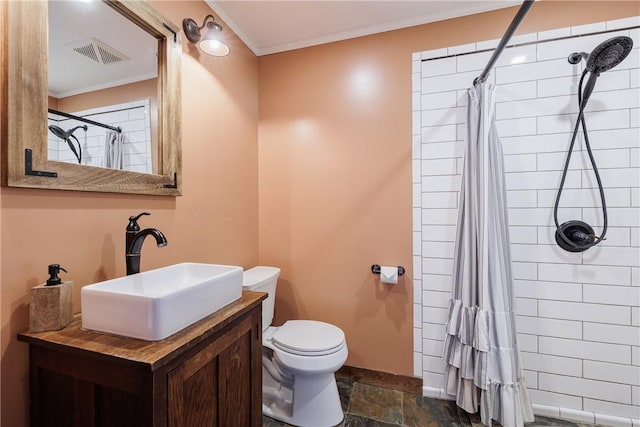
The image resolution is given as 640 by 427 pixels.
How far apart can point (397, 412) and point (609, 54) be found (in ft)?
7.14

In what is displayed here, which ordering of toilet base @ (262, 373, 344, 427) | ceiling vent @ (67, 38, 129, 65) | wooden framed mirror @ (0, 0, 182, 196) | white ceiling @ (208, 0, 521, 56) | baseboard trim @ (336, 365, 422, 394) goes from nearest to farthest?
1. wooden framed mirror @ (0, 0, 182, 196)
2. ceiling vent @ (67, 38, 129, 65)
3. toilet base @ (262, 373, 344, 427)
4. white ceiling @ (208, 0, 521, 56)
5. baseboard trim @ (336, 365, 422, 394)

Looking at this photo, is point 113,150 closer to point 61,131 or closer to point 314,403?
point 61,131

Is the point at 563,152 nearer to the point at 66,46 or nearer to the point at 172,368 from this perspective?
the point at 172,368

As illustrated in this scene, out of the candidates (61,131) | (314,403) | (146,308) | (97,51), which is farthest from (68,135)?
(314,403)

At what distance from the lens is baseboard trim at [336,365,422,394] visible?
1812mm

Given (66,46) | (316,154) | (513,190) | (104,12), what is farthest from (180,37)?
(513,190)

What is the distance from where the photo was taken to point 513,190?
163cm

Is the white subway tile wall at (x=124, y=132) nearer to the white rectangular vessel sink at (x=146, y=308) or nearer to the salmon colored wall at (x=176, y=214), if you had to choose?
the salmon colored wall at (x=176, y=214)

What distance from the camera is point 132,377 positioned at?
72cm

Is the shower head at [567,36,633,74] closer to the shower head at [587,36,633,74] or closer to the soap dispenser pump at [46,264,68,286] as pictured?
the shower head at [587,36,633,74]

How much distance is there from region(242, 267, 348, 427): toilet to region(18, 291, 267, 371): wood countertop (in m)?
0.71

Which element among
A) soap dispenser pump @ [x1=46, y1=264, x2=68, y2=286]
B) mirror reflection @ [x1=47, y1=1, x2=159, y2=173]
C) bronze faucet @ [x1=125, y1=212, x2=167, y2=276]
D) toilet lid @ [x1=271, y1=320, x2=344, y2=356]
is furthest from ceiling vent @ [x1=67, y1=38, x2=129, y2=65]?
toilet lid @ [x1=271, y1=320, x2=344, y2=356]

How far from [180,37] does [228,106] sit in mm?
454

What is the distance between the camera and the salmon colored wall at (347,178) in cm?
183
